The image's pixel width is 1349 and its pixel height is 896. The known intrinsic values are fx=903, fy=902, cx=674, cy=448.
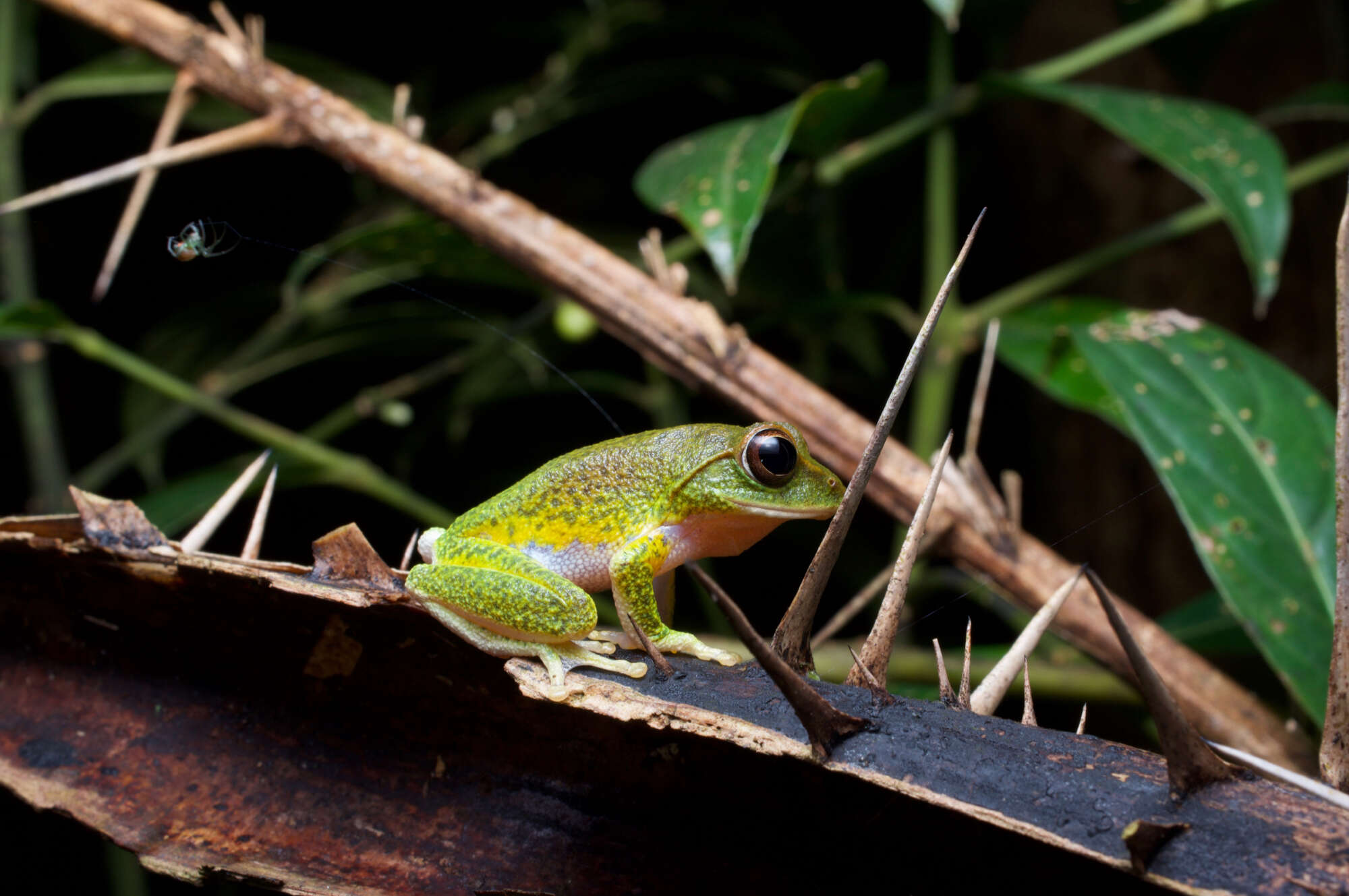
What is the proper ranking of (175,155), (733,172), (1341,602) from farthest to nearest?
(733,172), (175,155), (1341,602)

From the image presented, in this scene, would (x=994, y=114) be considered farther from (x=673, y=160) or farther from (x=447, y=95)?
(x=447, y=95)

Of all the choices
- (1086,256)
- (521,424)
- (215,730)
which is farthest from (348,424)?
(1086,256)

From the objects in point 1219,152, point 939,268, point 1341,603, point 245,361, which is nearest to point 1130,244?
point 1219,152

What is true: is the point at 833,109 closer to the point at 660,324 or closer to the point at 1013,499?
the point at 660,324

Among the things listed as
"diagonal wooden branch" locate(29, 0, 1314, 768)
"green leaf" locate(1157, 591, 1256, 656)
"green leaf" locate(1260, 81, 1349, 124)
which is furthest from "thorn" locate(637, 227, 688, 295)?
"green leaf" locate(1260, 81, 1349, 124)

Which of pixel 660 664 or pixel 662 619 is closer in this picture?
pixel 660 664

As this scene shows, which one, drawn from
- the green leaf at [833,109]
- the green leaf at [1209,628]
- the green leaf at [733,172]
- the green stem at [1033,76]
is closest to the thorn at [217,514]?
the green leaf at [733,172]

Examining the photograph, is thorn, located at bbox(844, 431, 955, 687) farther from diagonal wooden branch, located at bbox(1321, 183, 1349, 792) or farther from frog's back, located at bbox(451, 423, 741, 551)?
frog's back, located at bbox(451, 423, 741, 551)
